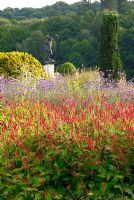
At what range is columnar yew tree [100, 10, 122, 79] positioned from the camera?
55.6 ft

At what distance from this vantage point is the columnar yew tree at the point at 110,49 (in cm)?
1695

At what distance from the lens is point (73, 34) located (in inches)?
2341

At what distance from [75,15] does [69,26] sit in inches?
105

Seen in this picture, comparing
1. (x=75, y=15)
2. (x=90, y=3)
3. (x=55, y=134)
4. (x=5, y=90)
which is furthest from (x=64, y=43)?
(x=55, y=134)

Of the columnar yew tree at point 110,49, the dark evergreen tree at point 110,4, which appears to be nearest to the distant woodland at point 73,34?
the dark evergreen tree at point 110,4

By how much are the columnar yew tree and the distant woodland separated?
29740 mm

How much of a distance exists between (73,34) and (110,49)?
42.9 m

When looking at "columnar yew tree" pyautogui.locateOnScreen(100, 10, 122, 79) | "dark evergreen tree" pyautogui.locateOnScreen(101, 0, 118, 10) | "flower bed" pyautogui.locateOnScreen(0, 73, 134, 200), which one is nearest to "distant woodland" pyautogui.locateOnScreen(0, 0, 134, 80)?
"dark evergreen tree" pyautogui.locateOnScreen(101, 0, 118, 10)

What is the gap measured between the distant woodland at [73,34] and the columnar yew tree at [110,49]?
2974 centimetres

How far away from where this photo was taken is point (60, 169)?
4.83 metres

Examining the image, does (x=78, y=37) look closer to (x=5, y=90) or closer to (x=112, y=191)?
(x=5, y=90)

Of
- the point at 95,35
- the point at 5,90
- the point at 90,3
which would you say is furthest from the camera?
the point at 90,3

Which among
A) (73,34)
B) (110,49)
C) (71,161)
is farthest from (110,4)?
(71,161)

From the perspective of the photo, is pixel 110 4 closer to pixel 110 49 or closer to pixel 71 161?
pixel 110 49
